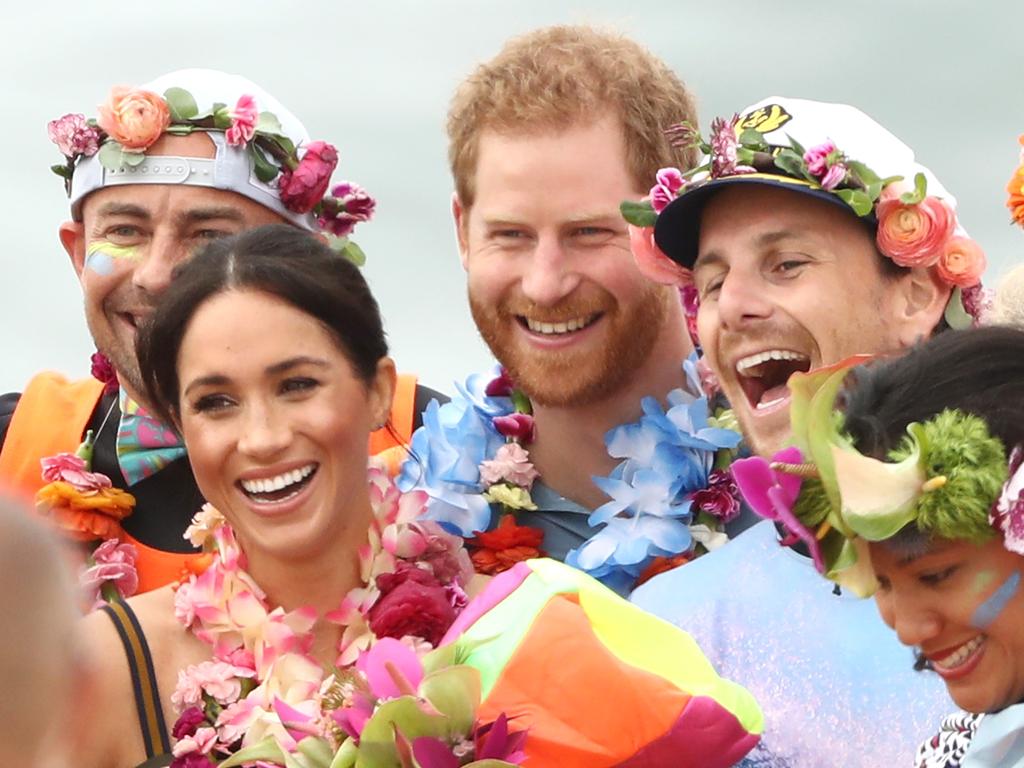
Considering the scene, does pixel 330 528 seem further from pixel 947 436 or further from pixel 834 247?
pixel 947 436

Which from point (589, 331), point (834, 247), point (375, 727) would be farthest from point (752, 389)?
point (375, 727)

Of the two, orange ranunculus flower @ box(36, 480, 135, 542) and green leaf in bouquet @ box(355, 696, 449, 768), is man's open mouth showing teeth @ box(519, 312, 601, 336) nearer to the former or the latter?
orange ranunculus flower @ box(36, 480, 135, 542)

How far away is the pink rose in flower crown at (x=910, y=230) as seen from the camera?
4156mm

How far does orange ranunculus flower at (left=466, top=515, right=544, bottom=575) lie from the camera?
4.83 m

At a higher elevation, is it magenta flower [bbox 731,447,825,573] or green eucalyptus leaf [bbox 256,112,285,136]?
green eucalyptus leaf [bbox 256,112,285,136]

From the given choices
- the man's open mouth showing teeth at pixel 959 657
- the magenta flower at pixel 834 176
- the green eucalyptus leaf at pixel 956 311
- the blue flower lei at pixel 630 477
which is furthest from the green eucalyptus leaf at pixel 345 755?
the green eucalyptus leaf at pixel 956 311

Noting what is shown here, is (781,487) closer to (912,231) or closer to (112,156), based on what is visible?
(912,231)

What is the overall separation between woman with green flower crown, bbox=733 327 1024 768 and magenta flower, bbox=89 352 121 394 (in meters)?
2.99

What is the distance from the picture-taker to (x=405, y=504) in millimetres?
4387

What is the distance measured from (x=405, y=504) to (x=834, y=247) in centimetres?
119

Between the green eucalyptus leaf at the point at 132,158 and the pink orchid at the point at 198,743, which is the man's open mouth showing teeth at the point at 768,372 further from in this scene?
the green eucalyptus leaf at the point at 132,158

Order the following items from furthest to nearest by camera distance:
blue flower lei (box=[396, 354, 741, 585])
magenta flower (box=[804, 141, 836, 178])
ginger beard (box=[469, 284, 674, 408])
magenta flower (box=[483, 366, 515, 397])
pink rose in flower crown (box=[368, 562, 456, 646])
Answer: magenta flower (box=[483, 366, 515, 397]) → ginger beard (box=[469, 284, 674, 408]) → blue flower lei (box=[396, 354, 741, 585]) → magenta flower (box=[804, 141, 836, 178]) → pink rose in flower crown (box=[368, 562, 456, 646])

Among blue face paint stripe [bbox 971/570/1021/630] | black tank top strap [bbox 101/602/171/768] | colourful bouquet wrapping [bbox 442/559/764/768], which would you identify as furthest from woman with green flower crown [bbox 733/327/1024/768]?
black tank top strap [bbox 101/602/171/768]

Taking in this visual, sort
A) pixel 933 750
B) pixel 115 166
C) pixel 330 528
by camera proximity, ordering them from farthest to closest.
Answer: pixel 115 166 < pixel 330 528 < pixel 933 750
